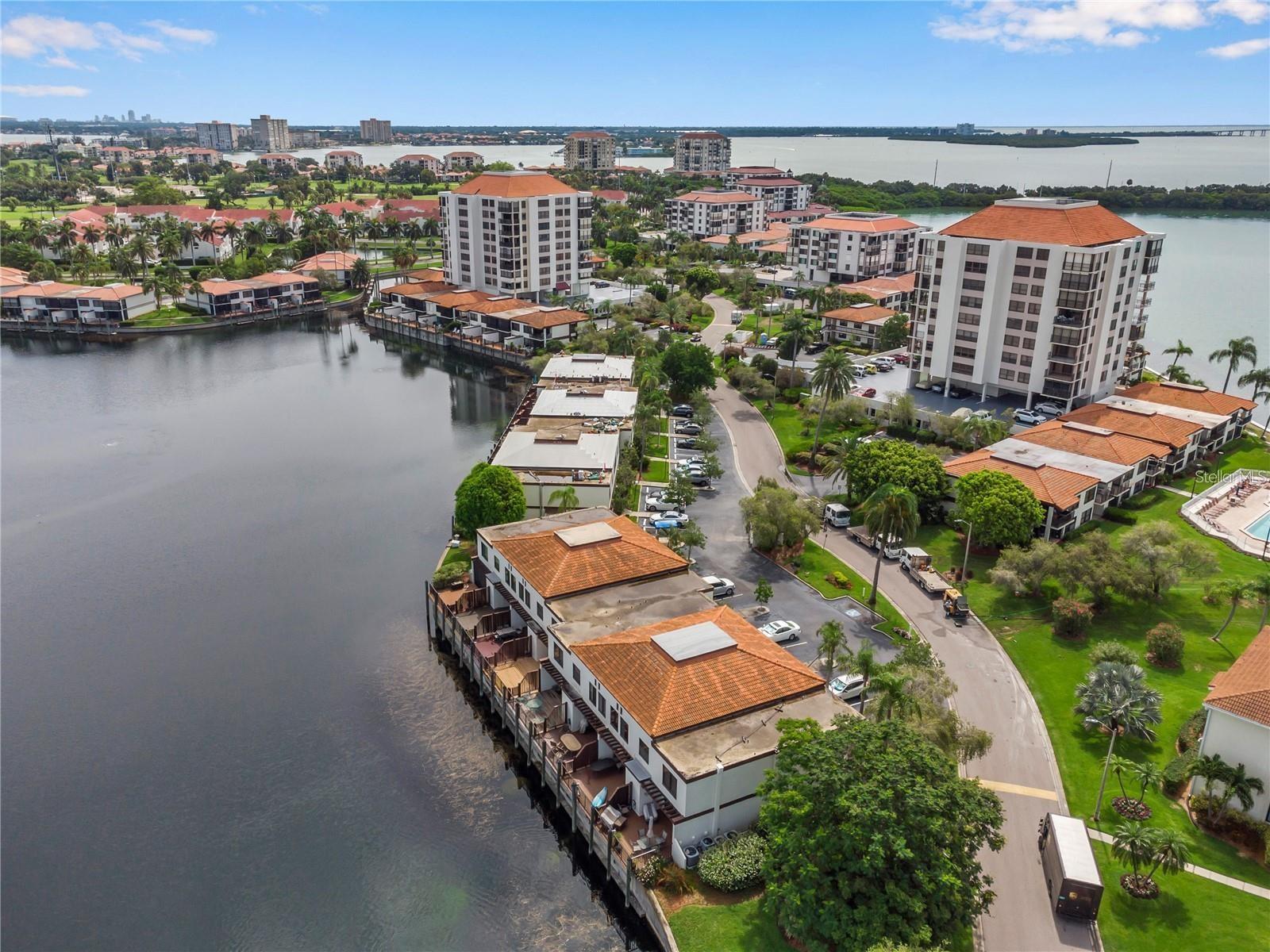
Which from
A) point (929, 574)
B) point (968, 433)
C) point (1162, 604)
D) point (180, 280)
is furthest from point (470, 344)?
point (1162, 604)

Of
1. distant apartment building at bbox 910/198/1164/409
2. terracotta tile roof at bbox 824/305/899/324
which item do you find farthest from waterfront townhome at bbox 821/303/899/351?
distant apartment building at bbox 910/198/1164/409

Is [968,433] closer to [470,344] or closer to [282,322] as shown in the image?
[470,344]

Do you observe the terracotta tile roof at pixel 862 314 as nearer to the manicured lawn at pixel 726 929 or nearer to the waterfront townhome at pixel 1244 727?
the waterfront townhome at pixel 1244 727

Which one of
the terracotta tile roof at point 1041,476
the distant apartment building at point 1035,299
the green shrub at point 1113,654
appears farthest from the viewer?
the distant apartment building at point 1035,299

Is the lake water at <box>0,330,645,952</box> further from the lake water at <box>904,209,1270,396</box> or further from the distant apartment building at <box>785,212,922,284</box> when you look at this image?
the lake water at <box>904,209,1270,396</box>

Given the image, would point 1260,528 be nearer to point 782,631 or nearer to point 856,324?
point 782,631

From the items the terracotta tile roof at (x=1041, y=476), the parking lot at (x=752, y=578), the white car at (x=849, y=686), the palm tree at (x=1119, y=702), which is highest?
the terracotta tile roof at (x=1041, y=476)

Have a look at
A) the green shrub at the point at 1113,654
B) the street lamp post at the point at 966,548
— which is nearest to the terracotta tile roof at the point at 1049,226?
the street lamp post at the point at 966,548
